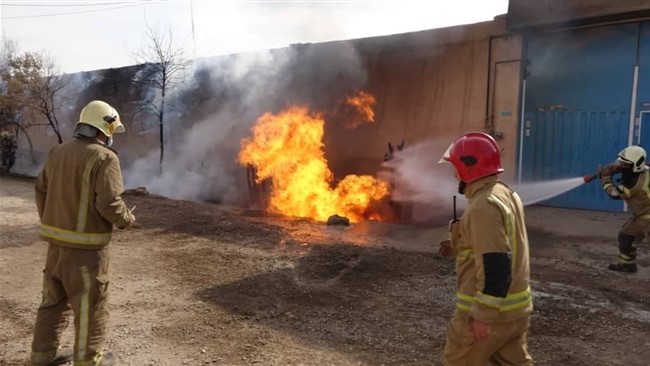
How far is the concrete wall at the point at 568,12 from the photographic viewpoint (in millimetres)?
7918

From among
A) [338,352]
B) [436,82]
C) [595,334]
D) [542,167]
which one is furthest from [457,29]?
[338,352]

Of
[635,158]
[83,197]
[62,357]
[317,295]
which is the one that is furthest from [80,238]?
[635,158]

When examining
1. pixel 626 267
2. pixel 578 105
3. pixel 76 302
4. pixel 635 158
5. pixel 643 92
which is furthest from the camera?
pixel 578 105

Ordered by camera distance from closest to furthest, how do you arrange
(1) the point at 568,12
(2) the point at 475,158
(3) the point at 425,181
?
(2) the point at 475,158
(1) the point at 568,12
(3) the point at 425,181

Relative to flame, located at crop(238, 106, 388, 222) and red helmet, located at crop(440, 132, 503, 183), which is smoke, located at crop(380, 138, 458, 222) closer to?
Result: flame, located at crop(238, 106, 388, 222)

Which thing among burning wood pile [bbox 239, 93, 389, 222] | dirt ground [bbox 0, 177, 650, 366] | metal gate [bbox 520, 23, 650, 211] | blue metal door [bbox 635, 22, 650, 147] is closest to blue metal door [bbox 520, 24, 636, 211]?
metal gate [bbox 520, 23, 650, 211]

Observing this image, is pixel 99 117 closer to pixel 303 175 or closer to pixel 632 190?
pixel 632 190

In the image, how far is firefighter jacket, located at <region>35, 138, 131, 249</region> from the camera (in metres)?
3.28

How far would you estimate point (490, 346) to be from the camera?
244 centimetres

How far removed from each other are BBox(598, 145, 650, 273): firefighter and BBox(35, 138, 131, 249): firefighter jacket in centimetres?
556

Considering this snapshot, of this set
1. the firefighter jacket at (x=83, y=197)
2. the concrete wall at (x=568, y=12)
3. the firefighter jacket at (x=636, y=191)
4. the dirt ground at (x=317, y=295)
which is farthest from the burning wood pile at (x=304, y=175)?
the firefighter jacket at (x=83, y=197)

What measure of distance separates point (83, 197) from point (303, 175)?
8.08 metres

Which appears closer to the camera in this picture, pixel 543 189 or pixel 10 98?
pixel 543 189

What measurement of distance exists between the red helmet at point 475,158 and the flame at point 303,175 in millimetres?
7924
